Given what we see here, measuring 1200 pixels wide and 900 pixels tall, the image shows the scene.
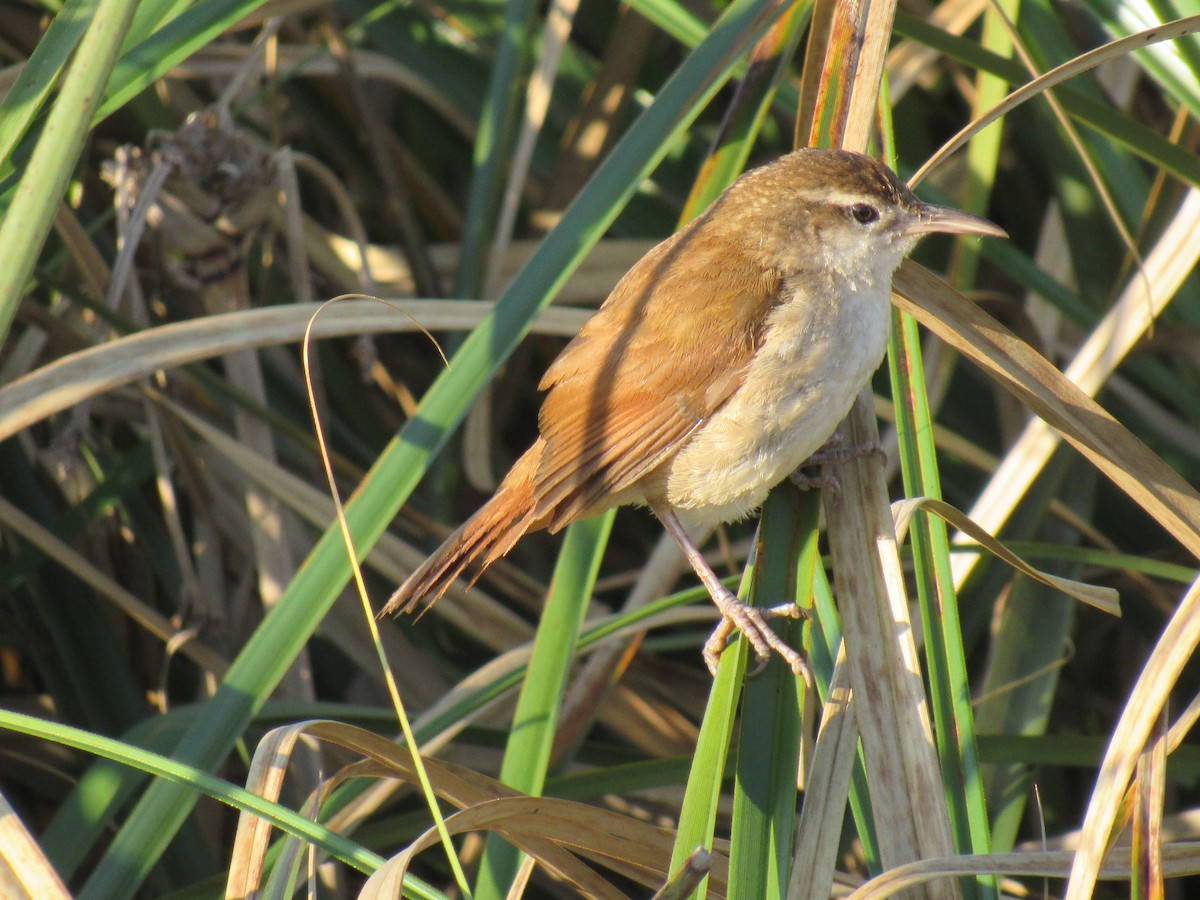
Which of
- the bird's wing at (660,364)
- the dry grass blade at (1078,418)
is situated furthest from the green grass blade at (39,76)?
the dry grass blade at (1078,418)

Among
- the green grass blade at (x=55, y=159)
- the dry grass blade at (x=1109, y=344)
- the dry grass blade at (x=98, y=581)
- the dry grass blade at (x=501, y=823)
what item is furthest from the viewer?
the dry grass blade at (x=98, y=581)

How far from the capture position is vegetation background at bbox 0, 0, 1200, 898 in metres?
1.42

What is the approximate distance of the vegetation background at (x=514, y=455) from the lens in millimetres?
1420

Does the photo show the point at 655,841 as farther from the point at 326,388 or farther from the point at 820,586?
the point at 326,388

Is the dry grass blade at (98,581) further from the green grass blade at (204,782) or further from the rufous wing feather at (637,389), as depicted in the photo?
the green grass blade at (204,782)

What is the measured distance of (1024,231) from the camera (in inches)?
125

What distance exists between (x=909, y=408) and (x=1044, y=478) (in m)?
1.00

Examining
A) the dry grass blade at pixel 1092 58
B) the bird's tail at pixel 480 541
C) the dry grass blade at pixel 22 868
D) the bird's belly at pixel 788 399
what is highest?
the dry grass blade at pixel 1092 58

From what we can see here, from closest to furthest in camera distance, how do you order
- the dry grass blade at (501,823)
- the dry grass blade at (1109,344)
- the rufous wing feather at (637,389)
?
the dry grass blade at (501,823), the rufous wing feather at (637,389), the dry grass blade at (1109,344)

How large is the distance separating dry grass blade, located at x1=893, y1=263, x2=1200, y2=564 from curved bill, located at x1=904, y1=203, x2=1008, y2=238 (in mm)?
476

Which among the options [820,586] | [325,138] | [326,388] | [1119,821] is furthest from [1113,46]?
[325,138]

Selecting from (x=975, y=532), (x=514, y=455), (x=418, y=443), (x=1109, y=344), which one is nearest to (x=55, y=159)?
(x=418, y=443)

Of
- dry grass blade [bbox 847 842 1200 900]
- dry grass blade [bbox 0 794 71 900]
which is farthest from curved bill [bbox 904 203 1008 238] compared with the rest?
dry grass blade [bbox 0 794 71 900]

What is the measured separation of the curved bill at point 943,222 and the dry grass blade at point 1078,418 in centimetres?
48
